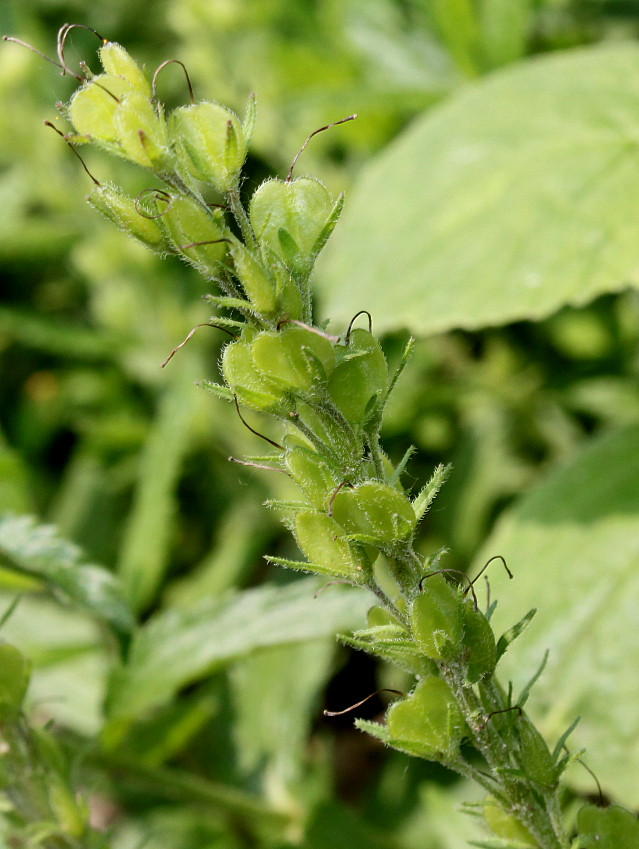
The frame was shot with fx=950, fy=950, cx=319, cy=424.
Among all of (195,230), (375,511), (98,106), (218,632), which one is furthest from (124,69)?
(218,632)

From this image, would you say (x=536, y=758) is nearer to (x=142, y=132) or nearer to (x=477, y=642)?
(x=477, y=642)

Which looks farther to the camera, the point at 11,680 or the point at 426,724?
the point at 11,680

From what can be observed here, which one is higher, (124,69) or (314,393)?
(124,69)

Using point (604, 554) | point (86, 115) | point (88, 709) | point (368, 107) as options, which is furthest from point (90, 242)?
point (86, 115)

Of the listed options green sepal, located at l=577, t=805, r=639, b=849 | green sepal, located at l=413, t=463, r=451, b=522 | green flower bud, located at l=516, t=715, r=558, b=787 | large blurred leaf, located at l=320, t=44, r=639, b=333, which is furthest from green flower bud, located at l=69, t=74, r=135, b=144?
large blurred leaf, located at l=320, t=44, r=639, b=333

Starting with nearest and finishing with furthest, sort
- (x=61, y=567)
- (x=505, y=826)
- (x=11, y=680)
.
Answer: (x=505, y=826)
(x=11, y=680)
(x=61, y=567)

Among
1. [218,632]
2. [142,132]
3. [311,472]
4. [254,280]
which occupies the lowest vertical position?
[218,632]

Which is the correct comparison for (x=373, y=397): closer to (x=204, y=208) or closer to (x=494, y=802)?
(x=204, y=208)

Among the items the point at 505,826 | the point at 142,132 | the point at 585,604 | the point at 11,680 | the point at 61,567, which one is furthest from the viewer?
the point at 585,604
